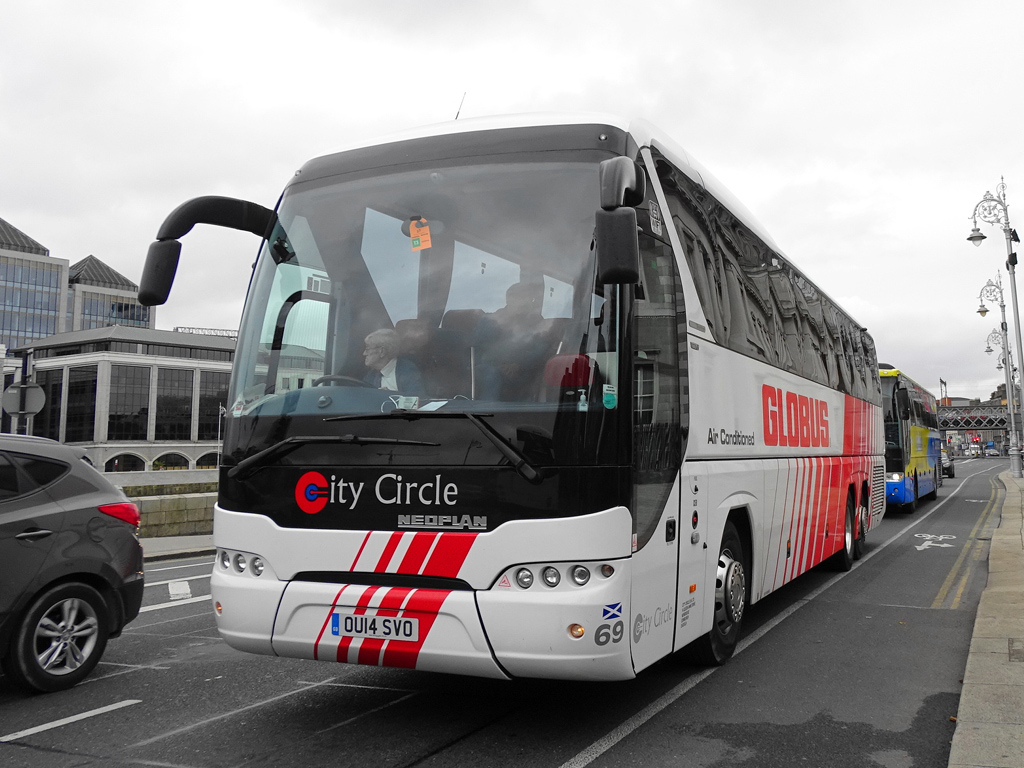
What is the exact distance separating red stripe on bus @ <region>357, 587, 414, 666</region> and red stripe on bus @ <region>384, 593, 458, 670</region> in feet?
0.14

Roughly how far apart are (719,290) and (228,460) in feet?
11.7

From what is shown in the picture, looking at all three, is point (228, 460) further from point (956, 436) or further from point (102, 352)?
point (956, 436)

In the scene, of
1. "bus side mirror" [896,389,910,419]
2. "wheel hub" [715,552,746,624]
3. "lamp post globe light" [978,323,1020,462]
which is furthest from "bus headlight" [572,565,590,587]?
"lamp post globe light" [978,323,1020,462]

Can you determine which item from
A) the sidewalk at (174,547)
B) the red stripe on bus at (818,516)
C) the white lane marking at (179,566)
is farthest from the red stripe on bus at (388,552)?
the sidewalk at (174,547)

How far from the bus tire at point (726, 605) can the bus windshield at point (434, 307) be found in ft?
7.64

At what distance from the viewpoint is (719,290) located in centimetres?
663

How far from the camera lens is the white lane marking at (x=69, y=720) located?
5074 mm

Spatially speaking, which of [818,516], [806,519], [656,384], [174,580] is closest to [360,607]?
[656,384]

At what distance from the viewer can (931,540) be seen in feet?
52.9

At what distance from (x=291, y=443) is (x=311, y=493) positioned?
288mm

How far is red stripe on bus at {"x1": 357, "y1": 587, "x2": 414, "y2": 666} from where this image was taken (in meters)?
4.57

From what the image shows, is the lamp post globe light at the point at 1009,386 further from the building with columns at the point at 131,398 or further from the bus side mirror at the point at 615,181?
the building with columns at the point at 131,398

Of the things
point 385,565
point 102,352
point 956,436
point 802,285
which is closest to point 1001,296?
point 802,285

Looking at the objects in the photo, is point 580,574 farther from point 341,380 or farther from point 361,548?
point 341,380
